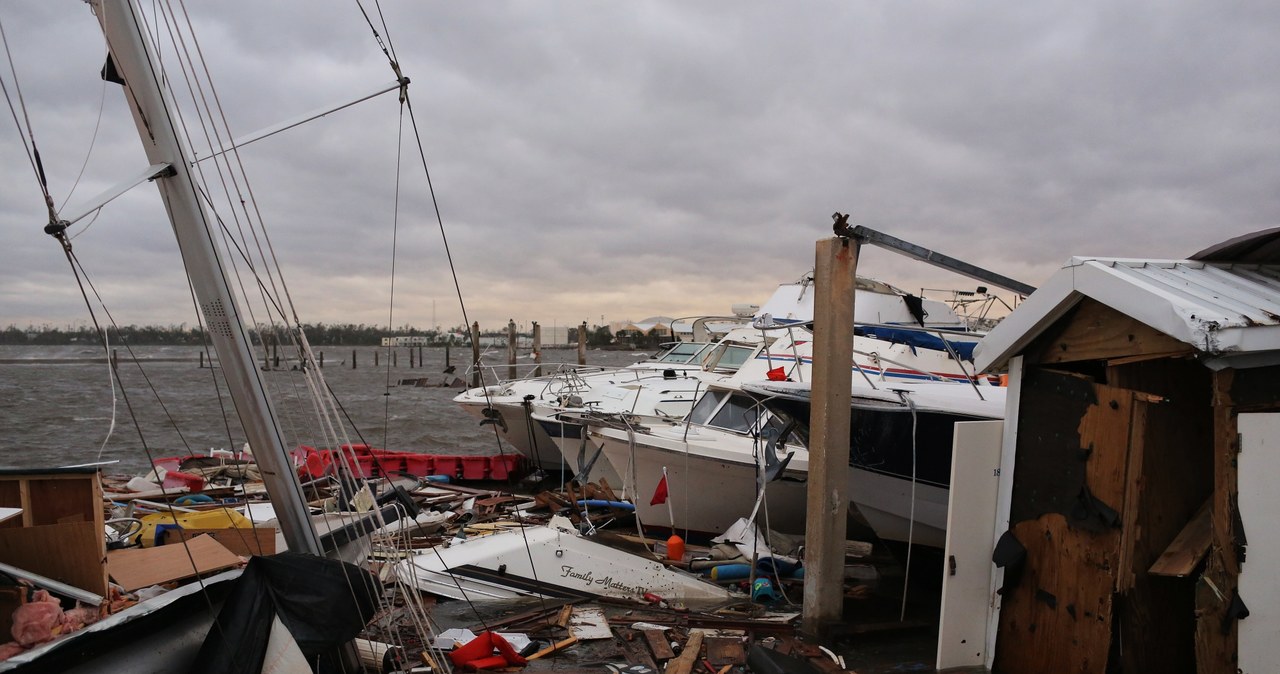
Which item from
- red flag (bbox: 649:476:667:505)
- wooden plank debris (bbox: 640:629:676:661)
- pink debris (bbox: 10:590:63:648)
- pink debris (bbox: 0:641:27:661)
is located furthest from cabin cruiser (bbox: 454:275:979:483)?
pink debris (bbox: 0:641:27:661)

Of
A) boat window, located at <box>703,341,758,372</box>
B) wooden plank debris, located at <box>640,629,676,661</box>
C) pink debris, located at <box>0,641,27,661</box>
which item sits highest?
boat window, located at <box>703,341,758,372</box>

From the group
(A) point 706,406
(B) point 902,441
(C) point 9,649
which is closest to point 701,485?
(A) point 706,406

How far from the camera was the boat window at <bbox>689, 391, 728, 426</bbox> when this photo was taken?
475 inches

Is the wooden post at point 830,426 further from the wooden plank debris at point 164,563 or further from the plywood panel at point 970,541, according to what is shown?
the wooden plank debris at point 164,563

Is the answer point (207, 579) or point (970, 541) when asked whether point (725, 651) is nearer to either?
point (970, 541)

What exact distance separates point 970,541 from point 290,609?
4698mm

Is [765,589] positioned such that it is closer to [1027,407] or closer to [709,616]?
[709,616]

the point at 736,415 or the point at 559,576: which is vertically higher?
the point at 736,415

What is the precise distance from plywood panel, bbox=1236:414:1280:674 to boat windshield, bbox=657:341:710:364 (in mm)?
15293

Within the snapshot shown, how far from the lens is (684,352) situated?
20.6m

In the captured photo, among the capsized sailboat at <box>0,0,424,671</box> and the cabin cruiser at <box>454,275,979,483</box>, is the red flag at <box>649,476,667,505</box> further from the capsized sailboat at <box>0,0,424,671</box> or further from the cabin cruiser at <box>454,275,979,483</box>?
the capsized sailboat at <box>0,0,424,671</box>

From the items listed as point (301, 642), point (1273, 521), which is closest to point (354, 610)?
point (301, 642)

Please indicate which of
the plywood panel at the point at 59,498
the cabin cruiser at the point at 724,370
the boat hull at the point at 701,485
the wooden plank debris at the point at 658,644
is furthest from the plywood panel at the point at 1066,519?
the plywood panel at the point at 59,498

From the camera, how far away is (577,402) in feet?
48.5
